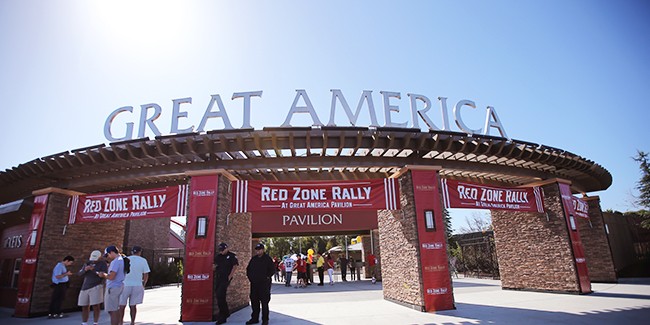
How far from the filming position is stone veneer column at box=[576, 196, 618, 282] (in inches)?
543

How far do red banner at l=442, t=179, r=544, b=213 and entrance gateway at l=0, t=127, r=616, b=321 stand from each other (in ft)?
0.11

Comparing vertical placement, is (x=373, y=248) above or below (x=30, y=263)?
above

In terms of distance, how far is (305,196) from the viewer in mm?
9016

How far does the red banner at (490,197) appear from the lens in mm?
9547

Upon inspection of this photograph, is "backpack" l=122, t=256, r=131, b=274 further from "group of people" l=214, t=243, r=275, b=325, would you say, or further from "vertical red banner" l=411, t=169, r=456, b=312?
"vertical red banner" l=411, t=169, r=456, b=312

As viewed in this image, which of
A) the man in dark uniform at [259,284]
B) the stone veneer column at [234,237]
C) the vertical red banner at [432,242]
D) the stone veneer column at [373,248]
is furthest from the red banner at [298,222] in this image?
the man in dark uniform at [259,284]

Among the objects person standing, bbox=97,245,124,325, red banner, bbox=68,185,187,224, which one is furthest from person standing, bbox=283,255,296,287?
person standing, bbox=97,245,124,325

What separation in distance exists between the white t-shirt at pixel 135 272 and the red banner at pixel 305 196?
2713 mm

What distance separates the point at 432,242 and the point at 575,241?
5.76 m

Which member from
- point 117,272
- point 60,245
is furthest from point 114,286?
point 60,245

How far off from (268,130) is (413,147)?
385 centimetres

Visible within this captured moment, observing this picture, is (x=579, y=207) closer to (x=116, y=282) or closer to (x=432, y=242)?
(x=432, y=242)

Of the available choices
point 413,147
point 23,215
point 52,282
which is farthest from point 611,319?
point 23,215

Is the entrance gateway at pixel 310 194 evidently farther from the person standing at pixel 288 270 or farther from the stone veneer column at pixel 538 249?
the person standing at pixel 288 270
